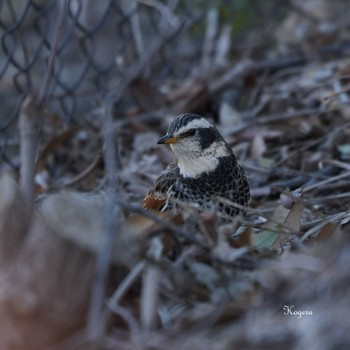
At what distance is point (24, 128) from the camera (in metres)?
3.88

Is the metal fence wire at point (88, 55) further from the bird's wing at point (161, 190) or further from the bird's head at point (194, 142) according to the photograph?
the bird's wing at point (161, 190)

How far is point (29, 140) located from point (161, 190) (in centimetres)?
164

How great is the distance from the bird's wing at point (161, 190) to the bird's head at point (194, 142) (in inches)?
2.8

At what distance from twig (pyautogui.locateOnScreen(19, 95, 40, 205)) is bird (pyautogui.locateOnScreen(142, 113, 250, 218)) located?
1142 mm

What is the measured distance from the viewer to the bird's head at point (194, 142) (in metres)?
5.55

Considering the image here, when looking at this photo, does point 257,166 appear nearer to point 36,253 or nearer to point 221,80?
point 221,80

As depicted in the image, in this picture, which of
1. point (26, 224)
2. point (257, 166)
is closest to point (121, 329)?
point (26, 224)

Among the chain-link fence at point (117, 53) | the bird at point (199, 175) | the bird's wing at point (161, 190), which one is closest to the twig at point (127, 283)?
the bird at point (199, 175)

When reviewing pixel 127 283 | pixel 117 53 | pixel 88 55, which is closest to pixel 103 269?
pixel 127 283

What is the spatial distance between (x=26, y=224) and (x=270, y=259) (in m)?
1.09

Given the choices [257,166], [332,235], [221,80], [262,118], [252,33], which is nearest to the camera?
[332,235]

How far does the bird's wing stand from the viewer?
5322 mm

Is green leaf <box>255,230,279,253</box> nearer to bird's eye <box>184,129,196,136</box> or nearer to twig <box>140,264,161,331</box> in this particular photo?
twig <box>140,264,161,331</box>

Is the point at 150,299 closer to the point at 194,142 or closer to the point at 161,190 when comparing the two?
the point at 161,190
